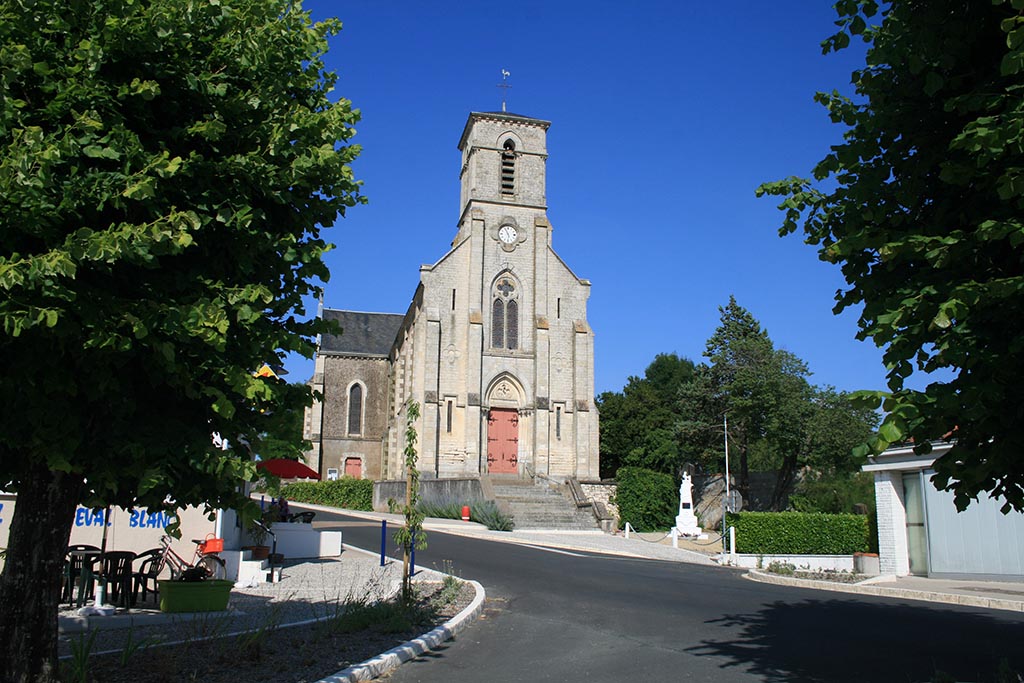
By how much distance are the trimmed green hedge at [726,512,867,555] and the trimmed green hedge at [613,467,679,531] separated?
8475mm

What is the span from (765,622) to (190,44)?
953 cm

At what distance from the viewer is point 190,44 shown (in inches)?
245

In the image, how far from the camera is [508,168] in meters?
42.4

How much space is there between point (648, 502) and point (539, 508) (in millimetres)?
4737

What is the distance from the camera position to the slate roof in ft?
182

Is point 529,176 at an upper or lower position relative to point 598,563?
upper

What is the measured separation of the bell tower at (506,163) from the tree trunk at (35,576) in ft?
117

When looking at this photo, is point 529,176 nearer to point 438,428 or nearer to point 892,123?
point 438,428

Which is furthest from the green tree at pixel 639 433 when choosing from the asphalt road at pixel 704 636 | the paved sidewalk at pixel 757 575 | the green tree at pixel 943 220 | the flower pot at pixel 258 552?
the green tree at pixel 943 220

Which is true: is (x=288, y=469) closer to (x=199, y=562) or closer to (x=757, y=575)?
(x=199, y=562)

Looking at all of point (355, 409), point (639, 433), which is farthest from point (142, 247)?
point (355, 409)

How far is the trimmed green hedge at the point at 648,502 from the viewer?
111 feet

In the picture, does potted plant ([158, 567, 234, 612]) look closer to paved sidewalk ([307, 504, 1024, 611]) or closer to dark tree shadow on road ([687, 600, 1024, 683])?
dark tree shadow on road ([687, 600, 1024, 683])

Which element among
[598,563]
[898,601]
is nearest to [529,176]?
[598,563]
